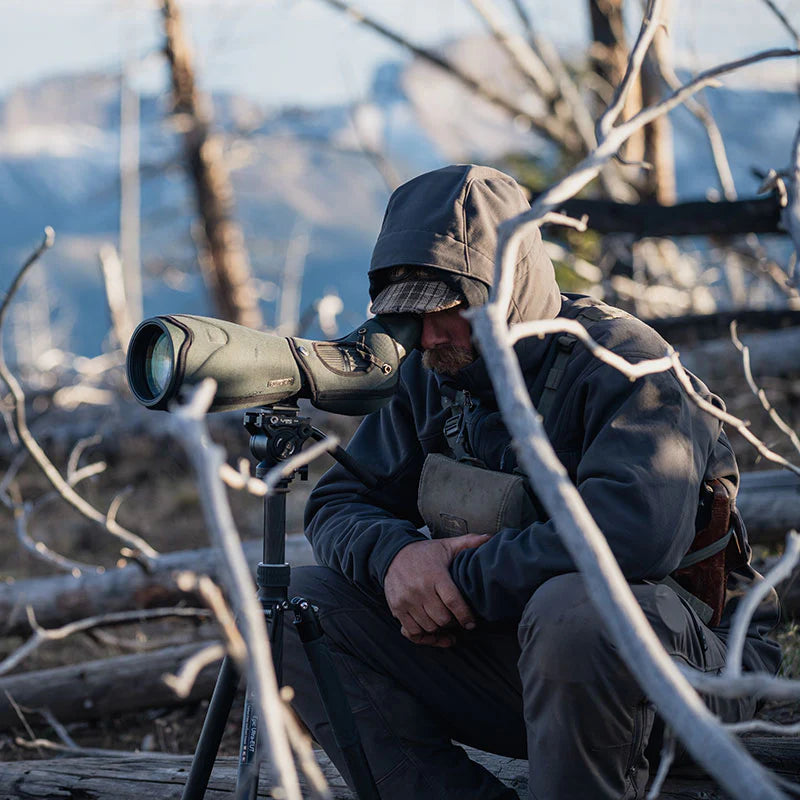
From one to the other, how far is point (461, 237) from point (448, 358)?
0.28 metres

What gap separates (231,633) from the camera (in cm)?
115

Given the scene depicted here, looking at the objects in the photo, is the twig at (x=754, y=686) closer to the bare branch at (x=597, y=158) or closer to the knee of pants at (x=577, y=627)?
the bare branch at (x=597, y=158)

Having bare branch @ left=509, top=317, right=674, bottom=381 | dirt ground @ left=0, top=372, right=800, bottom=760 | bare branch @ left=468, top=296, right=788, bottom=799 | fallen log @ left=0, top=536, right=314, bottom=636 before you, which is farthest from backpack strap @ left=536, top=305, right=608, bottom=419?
fallen log @ left=0, top=536, right=314, bottom=636

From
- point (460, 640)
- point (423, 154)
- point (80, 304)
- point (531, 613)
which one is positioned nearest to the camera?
point (531, 613)

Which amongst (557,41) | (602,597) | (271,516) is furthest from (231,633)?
(557,41)

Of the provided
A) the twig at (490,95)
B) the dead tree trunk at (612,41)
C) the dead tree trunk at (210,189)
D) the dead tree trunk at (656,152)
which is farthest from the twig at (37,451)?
the dead tree trunk at (210,189)

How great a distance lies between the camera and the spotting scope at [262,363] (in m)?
1.94

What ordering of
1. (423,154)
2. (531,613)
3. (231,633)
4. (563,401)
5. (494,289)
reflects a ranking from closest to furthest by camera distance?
1. (231,633)
2. (494,289)
3. (531,613)
4. (563,401)
5. (423,154)

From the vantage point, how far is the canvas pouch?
86.0 inches

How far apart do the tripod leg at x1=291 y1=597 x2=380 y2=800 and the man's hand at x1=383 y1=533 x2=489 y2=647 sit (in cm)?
19

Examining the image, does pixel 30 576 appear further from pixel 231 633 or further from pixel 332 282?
pixel 332 282

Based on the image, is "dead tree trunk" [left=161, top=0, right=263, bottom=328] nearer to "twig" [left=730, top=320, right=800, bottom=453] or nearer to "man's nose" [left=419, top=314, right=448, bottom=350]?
"twig" [left=730, top=320, right=800, bottom=453]

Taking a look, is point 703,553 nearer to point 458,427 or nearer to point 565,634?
point 565,634

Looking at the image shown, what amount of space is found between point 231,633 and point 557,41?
28.7 ft
